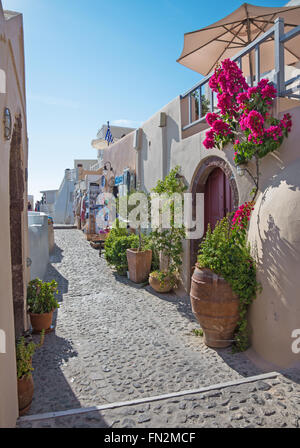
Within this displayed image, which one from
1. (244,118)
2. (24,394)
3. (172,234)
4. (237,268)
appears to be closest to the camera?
(24,394)

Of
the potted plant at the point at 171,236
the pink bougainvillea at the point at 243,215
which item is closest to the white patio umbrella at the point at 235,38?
the potted plant at the point at 171,236

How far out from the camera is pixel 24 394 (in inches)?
121

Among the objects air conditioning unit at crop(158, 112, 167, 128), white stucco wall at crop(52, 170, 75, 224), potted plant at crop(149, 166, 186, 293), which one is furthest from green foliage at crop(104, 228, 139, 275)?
white stucco wall at crop(52, 170, 75, 224)

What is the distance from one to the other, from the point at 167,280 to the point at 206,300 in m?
2.98

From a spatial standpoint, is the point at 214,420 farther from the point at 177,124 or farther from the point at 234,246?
the point at 177,124

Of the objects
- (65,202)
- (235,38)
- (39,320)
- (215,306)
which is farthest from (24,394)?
(65,202)

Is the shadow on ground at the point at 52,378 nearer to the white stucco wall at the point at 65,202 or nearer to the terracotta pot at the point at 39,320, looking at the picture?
the terracotta pot at the point at 39,320

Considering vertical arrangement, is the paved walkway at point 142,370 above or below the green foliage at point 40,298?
below

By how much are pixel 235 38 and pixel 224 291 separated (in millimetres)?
5505

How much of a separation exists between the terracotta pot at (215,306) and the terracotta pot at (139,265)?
3820 millimetres

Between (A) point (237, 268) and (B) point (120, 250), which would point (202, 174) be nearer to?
(A) point (237, 268)

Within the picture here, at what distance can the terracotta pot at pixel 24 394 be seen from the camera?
10.0 ft
